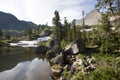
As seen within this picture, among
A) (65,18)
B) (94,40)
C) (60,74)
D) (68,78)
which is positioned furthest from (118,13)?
(65,18)

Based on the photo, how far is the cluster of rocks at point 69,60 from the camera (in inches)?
1455

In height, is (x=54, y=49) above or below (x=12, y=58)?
above

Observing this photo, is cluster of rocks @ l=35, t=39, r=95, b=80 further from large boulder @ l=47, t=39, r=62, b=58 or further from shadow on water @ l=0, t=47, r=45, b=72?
shadow on water @ l=0, t=47, r=45, b=72

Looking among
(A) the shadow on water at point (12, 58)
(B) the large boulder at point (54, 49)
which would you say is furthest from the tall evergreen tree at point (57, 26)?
(B) the large boulder at point (54, 49)

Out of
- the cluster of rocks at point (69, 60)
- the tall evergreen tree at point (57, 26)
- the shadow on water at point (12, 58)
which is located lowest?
the shadow on water at point (12, 58)

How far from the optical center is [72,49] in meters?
52.0

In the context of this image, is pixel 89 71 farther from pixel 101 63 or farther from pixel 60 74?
pixel 60 74

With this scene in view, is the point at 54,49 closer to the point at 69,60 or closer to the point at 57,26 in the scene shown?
the point at 69,60

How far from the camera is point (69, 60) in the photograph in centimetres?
4725

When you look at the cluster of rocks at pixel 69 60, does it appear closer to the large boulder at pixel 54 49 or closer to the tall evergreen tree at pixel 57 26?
the large boulder at pixel 54 49

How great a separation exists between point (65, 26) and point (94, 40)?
20.5 metres

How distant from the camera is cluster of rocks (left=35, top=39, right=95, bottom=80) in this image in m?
37.0

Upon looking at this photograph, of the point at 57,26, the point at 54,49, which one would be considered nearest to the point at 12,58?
the point at 54,49

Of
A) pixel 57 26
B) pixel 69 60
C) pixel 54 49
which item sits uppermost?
pixel 57 26
